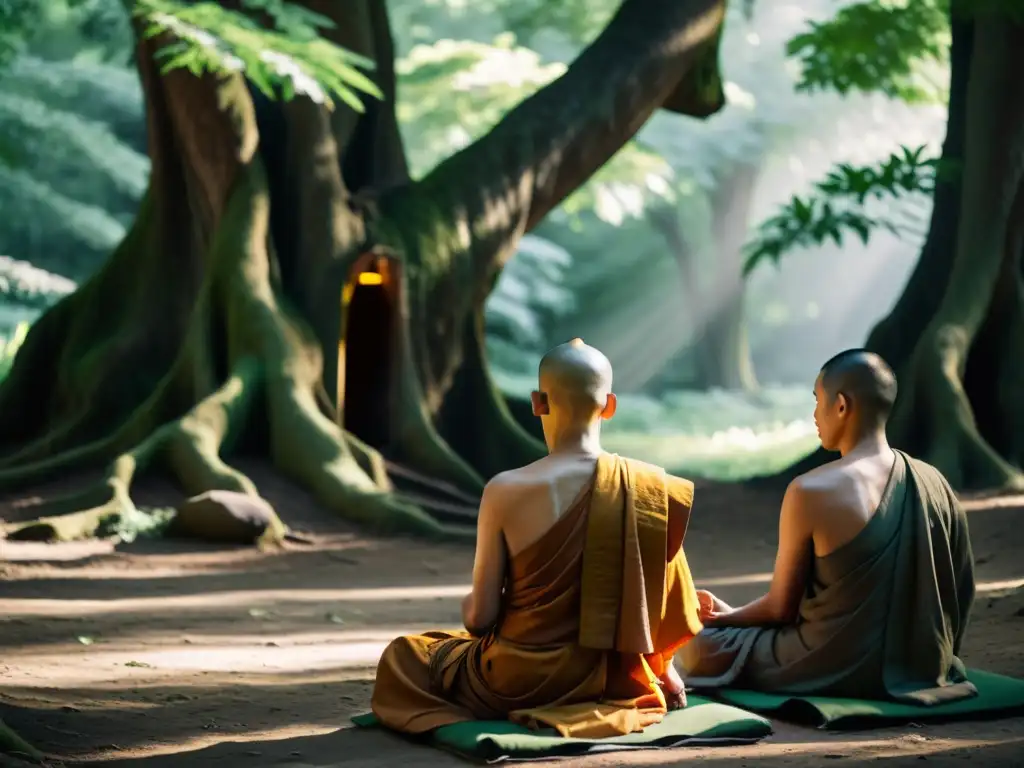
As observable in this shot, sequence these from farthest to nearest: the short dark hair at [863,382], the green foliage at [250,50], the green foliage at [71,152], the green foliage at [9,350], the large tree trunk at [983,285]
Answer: the green foliage at [71,152], the green foliage at [9,350], the large tree trunk at [983,285], the green foliage at [250,50], the short dark hair at [863,382]

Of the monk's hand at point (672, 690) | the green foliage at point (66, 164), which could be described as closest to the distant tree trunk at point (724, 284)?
the green foliage at point (66, 164)

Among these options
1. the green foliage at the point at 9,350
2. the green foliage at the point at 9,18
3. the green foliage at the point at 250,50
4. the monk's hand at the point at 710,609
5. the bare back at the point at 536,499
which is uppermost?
the green foliage at the point at 9,18

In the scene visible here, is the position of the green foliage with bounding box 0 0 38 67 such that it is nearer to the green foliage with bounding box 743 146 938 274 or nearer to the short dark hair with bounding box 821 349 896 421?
the green foliage with bounding box 743 146 938 274

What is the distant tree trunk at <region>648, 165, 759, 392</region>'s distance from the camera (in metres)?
33.8

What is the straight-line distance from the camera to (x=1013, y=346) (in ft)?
45.4

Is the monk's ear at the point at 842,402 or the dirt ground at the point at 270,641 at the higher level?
the monk's ear at the point at 842,402

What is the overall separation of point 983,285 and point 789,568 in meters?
8.81

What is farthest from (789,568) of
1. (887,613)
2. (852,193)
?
(852,193)

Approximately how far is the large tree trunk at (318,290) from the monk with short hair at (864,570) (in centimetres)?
598

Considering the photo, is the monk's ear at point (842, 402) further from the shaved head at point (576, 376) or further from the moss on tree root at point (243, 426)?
the moss on tree root at point (243, 426)

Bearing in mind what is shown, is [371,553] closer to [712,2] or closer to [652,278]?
[712,2]

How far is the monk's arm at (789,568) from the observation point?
5.62m

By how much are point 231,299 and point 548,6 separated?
64.2 ft

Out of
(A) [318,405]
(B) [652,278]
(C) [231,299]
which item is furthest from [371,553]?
(B) [652,278]
